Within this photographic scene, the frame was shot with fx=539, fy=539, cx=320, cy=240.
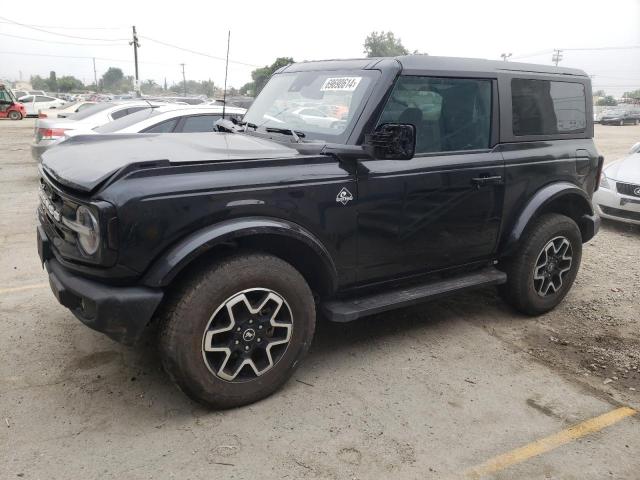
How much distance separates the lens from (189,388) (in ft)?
9.41

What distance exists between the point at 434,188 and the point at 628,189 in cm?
514

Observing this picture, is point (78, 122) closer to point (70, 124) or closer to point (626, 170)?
point (70, 124)

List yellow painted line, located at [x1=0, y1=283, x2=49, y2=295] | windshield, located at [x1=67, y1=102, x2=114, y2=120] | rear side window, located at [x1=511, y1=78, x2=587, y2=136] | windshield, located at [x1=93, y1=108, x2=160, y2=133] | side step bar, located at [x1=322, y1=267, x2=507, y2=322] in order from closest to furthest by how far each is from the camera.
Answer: side step bar, located at [x1=322, y1=267, x2=507, y2=322]
rear side window, located at [x1=511, y1=78, x2=587, y2=136]
yellow painted line, located at [x1=0, y1=283, x2=49, y2=295]
windshield, located at [x1=93, y1=108, x2=160, y2=133]
windshield, located at [x1=67, y1=102, x2=114, y2=120]

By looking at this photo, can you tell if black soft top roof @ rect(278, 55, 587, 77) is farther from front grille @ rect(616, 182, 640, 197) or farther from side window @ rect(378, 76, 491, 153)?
front grille @ rect(616, 182, 640, 197)

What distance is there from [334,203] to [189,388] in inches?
51.7

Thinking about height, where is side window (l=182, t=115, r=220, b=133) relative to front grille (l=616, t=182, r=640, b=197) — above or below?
above

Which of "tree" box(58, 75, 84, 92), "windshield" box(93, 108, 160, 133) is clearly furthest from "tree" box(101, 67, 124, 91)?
"windshield" box(93, 108, 160, 133)

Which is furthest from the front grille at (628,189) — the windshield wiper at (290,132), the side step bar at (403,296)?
the windshield wiper at (290,132)

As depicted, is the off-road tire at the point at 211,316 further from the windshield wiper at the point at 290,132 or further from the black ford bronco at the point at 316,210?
the windshield wiper at the point at 290,132

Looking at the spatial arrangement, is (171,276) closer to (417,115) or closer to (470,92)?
(417,115)

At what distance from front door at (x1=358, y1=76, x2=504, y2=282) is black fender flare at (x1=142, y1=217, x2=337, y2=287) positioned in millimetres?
578

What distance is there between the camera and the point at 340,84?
3.65m

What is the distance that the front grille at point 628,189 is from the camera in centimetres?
730

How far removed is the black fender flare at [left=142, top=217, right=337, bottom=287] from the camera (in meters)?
2.69
